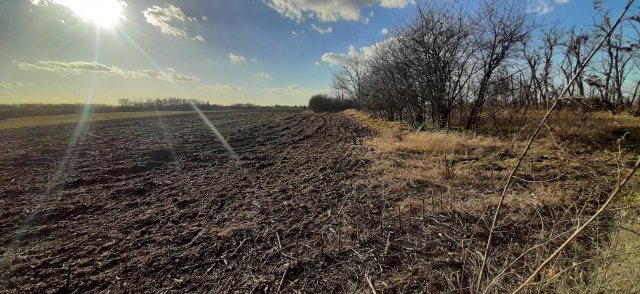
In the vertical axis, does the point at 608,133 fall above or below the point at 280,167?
above

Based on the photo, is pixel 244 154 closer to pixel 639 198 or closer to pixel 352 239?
pixel 352 239

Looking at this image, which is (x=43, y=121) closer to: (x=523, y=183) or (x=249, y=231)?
(x=249, y=231)

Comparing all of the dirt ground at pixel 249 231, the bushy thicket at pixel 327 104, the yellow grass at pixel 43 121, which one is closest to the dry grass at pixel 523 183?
the dirt ground at pixel 249 231

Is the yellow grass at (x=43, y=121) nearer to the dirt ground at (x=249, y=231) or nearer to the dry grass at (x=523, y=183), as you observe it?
the dirt ground at (x=249, y=231)

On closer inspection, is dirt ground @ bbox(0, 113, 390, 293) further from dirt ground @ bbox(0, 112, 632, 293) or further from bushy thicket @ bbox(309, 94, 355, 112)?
bushy thicket @ bbox(309, 94, 355, 112)

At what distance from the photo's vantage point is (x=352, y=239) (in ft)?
12.5

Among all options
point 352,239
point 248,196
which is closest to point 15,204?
point 248,196

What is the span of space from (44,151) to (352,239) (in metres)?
14.2

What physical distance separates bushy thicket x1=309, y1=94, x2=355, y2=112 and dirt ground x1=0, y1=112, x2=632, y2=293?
54.3 meters

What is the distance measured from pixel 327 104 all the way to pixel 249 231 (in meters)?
60.3

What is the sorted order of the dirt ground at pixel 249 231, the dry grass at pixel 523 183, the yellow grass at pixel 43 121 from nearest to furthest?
the dry grass at pixel 523 183
the dirt ground at pixel 249 231
the yellow grass at pixel 43 121

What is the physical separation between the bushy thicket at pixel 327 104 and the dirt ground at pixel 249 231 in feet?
178

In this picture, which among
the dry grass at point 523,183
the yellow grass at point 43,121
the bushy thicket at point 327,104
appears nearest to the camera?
the dry grass at point 523,183

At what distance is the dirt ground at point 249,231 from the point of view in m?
3.10
